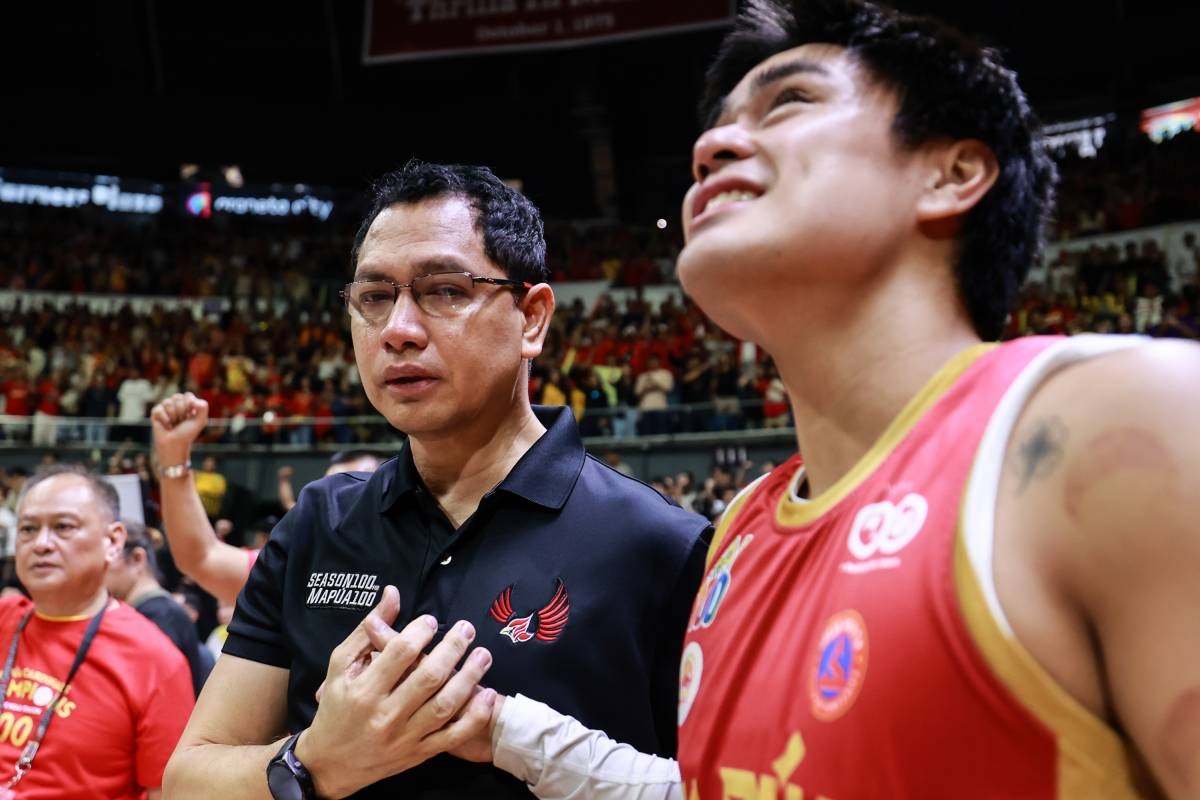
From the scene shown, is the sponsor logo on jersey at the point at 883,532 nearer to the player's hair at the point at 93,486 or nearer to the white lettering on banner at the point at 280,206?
the player's hair at the point at 93,486

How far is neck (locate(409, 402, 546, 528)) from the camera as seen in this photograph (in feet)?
6.64

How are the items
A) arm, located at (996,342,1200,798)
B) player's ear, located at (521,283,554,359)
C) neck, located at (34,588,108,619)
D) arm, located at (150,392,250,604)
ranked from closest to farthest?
arm, located at (996,342,1200,798)
player's ear, located at (521,283,554,359)
arm, located at (150,392,250,604)
neck, located at (34,588,108,619)

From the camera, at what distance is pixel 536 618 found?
1.78 metres

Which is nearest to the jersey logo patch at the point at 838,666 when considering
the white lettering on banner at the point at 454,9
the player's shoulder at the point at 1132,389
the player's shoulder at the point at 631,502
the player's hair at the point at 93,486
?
the player's shoulder at the point at 1132,389

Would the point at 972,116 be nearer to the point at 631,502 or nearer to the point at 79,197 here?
the point at 631,502

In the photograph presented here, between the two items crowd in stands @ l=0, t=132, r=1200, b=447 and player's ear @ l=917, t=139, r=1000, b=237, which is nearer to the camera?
player's ear @ l=917, t=139, r=1000, b=237

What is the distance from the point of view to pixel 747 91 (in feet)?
4.87

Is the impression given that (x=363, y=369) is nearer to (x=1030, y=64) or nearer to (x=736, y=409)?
(x=736, y=409)

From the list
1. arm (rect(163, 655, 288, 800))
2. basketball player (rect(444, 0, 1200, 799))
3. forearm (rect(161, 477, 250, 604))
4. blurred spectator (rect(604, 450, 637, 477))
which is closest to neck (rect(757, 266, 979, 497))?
basketball player (rect(444, 0, 1200, 799))

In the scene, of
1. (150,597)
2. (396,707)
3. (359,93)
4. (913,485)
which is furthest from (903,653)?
(359,93)

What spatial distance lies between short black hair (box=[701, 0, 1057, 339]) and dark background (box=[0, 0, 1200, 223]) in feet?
55.2

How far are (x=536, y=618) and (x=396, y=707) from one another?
303mm

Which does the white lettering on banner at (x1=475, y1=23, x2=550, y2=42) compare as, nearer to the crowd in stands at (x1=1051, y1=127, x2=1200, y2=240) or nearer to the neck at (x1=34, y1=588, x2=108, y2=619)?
the crowd in stands at (x1=1051, y1=127, x2=1200, y2=240)

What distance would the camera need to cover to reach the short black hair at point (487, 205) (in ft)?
6.77
